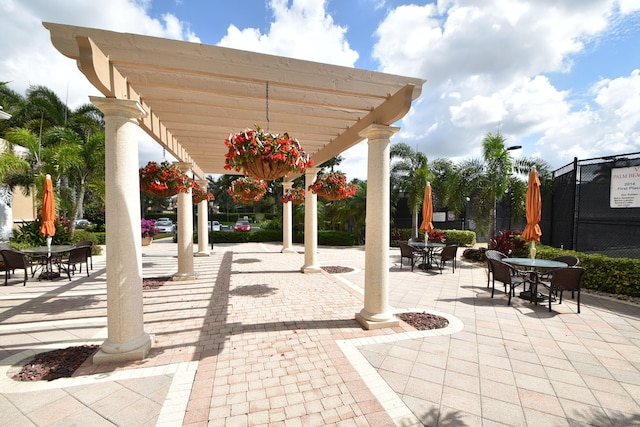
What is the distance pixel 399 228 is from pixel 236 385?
1627 centimetres

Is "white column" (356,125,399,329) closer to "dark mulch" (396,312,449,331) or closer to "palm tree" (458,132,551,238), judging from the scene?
"dark mulch" (396,312,449,331)

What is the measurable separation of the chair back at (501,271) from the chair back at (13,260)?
1149 centimetres

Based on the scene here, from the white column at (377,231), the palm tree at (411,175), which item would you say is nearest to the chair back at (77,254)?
the white column at (377,231)

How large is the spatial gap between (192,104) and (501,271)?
6.91 m

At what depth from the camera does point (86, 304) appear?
5.68 meters

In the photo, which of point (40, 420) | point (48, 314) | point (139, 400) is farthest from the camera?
point (48, 314)

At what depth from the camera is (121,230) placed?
131 inches

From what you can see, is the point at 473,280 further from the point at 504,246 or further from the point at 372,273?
the point at 372,273

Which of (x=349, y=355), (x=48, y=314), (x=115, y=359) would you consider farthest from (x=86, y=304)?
(x=349, y=355)

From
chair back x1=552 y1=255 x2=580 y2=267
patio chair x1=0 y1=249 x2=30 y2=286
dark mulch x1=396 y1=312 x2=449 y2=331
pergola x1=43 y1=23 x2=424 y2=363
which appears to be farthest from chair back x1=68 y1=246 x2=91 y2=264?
chair back x1=552 y1=255 x2=580 y2=267

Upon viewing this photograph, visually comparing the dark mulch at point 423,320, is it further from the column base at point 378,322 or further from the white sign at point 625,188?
the white sign at point 625,188

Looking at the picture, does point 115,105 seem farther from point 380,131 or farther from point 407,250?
point 407,250

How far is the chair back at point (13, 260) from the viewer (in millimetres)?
7008

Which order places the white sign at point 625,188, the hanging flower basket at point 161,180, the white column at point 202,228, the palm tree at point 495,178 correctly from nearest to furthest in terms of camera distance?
1. the hanging flower basket at point 161,180
2. the white sign at point 625,188
3. the palm tree at point 495,178
4. the white column at point 202,228
